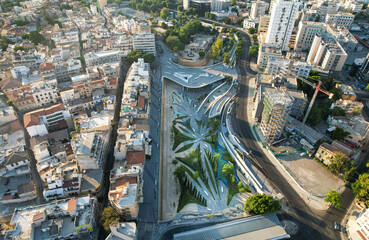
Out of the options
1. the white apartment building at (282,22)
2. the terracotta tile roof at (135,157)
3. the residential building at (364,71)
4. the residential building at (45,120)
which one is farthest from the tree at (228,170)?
the white apartment building at (282,22)

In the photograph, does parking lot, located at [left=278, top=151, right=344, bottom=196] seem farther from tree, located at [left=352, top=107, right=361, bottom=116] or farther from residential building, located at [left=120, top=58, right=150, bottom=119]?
residential building, located at [left=120, top=58, right=150, bottom=119]

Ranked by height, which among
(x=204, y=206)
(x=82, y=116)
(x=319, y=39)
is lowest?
(x=204, y=206)

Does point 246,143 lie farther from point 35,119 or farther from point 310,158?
point 35,119

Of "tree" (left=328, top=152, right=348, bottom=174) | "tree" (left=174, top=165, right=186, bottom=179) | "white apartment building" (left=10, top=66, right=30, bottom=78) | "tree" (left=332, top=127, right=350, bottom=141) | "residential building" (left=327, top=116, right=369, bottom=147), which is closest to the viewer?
"tree" (left=328, top=152, right=348, bottom=174)

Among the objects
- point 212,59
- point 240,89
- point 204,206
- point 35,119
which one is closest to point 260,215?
point 204,206

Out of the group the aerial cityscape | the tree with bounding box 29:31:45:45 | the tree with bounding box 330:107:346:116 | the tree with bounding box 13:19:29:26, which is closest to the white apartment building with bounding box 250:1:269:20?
the aerial cityscape

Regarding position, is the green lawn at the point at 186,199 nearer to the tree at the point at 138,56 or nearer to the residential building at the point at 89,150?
the residential building at the point at 89,150

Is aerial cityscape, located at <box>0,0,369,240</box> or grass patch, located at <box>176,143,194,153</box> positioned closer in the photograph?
aerial cityscape, located at <box>0,0,369,240</box>
